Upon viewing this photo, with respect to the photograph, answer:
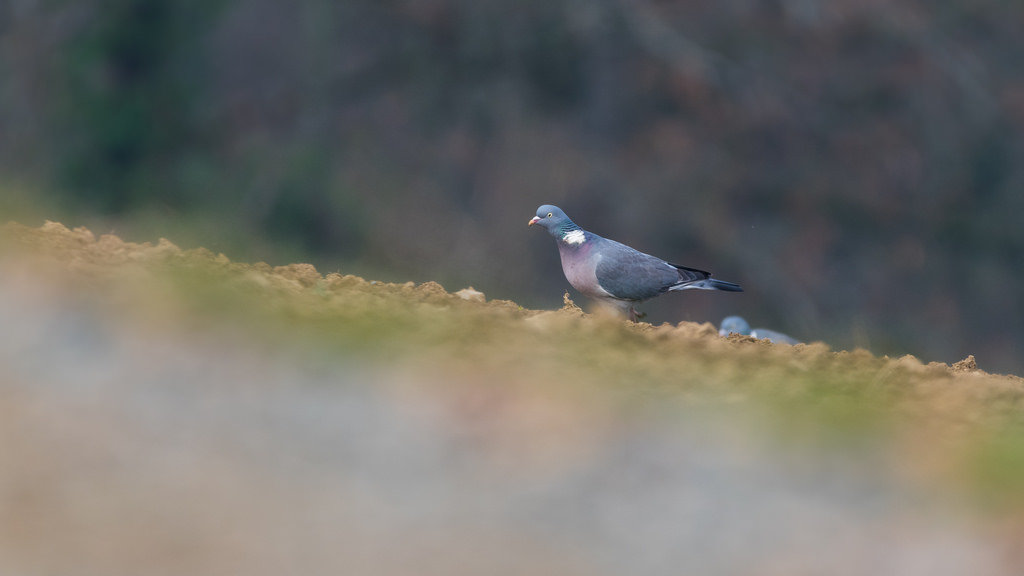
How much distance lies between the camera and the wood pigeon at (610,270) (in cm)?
571

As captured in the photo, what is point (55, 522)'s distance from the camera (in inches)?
119

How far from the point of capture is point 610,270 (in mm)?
5676

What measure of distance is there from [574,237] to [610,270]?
1.15ft

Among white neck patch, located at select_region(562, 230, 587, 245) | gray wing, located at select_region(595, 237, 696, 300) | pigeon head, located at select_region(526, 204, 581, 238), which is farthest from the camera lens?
pigeon head, located at select_region(526, 204, 581, 238)

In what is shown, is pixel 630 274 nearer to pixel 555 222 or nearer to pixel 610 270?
pixel 610 270

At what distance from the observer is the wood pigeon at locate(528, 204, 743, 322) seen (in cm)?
571

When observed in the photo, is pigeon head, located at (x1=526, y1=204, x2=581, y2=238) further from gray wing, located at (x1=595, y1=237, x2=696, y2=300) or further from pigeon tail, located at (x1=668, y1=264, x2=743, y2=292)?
pigeon tail, located at (x1=668, y1=264, x2=743, y2=292)

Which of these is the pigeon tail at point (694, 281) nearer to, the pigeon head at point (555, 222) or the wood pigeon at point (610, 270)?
the wood pigeon at point (610, 270)

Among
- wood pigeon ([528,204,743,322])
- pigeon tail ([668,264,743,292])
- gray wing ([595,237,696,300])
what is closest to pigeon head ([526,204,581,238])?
wood pigeon ([528,204,743,322])

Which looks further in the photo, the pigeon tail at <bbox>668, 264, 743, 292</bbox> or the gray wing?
the pigeon tail at <bbox>668, 264, 743, 292</bbox>

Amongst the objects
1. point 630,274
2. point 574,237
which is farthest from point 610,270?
point 574,237

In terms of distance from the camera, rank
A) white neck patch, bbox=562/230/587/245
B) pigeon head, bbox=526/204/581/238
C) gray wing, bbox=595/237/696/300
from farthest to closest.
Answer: pigeon head, bbox=526/204/581/238 → white neck patch, bbox=562/230/587/245 → gray wing, bbox=595/237/696/300

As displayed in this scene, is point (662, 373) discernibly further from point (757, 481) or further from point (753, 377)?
point (757, 481)

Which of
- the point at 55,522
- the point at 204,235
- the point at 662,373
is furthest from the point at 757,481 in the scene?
the point at 204,235
